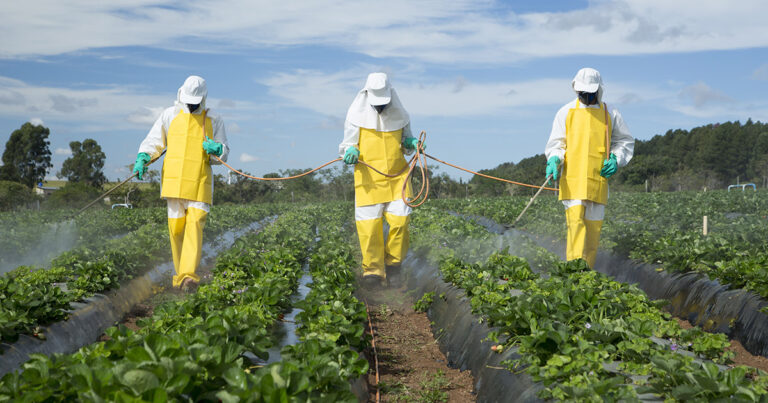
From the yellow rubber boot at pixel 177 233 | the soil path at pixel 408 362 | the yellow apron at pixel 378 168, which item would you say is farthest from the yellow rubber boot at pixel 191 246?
the soil path at pixel 408 362

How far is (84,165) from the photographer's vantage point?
2260 inches

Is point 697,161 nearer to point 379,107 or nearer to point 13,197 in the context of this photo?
point 13,197

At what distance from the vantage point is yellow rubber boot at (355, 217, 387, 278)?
23.7 feet

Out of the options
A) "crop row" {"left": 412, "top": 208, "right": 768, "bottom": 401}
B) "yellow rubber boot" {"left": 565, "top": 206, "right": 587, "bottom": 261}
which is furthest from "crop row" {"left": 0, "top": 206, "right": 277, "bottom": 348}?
"yellow rubber boot" {"left": 565, "top": 206, "right": 587, "bottom": 261}

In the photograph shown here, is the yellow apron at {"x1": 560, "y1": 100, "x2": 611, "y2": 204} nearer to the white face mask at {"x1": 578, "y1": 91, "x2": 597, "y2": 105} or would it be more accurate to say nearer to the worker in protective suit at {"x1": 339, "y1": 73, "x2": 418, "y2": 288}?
the white face mask at {"x1": 578, "y1": 91, "x2": 597, "y2": 105}

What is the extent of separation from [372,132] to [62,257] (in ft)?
11.6

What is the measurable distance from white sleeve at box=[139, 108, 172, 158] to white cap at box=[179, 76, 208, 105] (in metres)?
0.35

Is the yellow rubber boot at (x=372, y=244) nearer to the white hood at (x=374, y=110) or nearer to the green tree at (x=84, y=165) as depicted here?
the white hood at (x=374, y=110)

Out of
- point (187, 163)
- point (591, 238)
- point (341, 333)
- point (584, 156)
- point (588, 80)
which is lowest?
point (341, 333)

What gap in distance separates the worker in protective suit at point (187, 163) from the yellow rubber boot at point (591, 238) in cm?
388

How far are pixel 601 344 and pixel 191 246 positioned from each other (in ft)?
15.0

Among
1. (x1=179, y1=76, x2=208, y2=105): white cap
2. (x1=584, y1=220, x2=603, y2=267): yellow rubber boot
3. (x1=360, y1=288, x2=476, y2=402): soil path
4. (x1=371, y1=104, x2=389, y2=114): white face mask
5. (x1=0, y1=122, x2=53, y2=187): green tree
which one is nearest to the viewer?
(x1=360, y1=288, x2=476, y2=402): soil path

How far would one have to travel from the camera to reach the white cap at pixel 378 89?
6973 mm

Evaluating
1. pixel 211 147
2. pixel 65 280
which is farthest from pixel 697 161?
pixel 65 280
